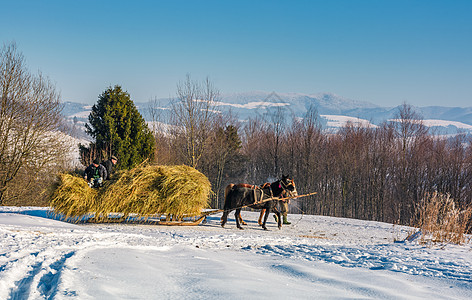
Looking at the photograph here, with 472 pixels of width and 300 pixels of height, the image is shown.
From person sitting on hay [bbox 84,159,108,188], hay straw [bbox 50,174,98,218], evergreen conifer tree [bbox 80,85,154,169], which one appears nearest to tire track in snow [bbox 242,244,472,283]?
hay straw [bbox 50,174,98,218]

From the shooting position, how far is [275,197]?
1308 cm

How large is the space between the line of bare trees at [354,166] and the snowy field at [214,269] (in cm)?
3077

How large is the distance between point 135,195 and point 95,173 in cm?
197

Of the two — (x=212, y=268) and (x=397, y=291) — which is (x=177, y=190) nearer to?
(x=212, y=268)

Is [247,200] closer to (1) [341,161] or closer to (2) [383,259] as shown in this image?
(2) [383,259]

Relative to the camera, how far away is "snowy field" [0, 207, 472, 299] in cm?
427

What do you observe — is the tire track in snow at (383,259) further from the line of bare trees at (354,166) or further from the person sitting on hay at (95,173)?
the line of bare trees at (354,166)

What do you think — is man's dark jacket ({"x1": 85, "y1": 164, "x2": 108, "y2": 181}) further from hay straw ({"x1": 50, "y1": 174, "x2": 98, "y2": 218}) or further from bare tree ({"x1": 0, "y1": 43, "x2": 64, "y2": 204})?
bare tree ({"x1": 0, "y1": 43, "x2": 64, "y2": 204})

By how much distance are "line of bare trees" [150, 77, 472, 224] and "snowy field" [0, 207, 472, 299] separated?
30.8 metres

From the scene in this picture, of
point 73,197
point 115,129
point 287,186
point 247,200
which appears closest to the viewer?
point 73,197

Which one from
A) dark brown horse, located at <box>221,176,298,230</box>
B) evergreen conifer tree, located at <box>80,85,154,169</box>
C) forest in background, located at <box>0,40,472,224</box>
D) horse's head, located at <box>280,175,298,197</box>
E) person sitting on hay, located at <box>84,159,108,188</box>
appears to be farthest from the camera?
forest in background, located at <box>0,40,472,224</box>

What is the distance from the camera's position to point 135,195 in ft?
36.6

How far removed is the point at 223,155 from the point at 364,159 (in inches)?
627

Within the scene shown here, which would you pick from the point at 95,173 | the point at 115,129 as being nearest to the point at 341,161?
the point at 115,129
